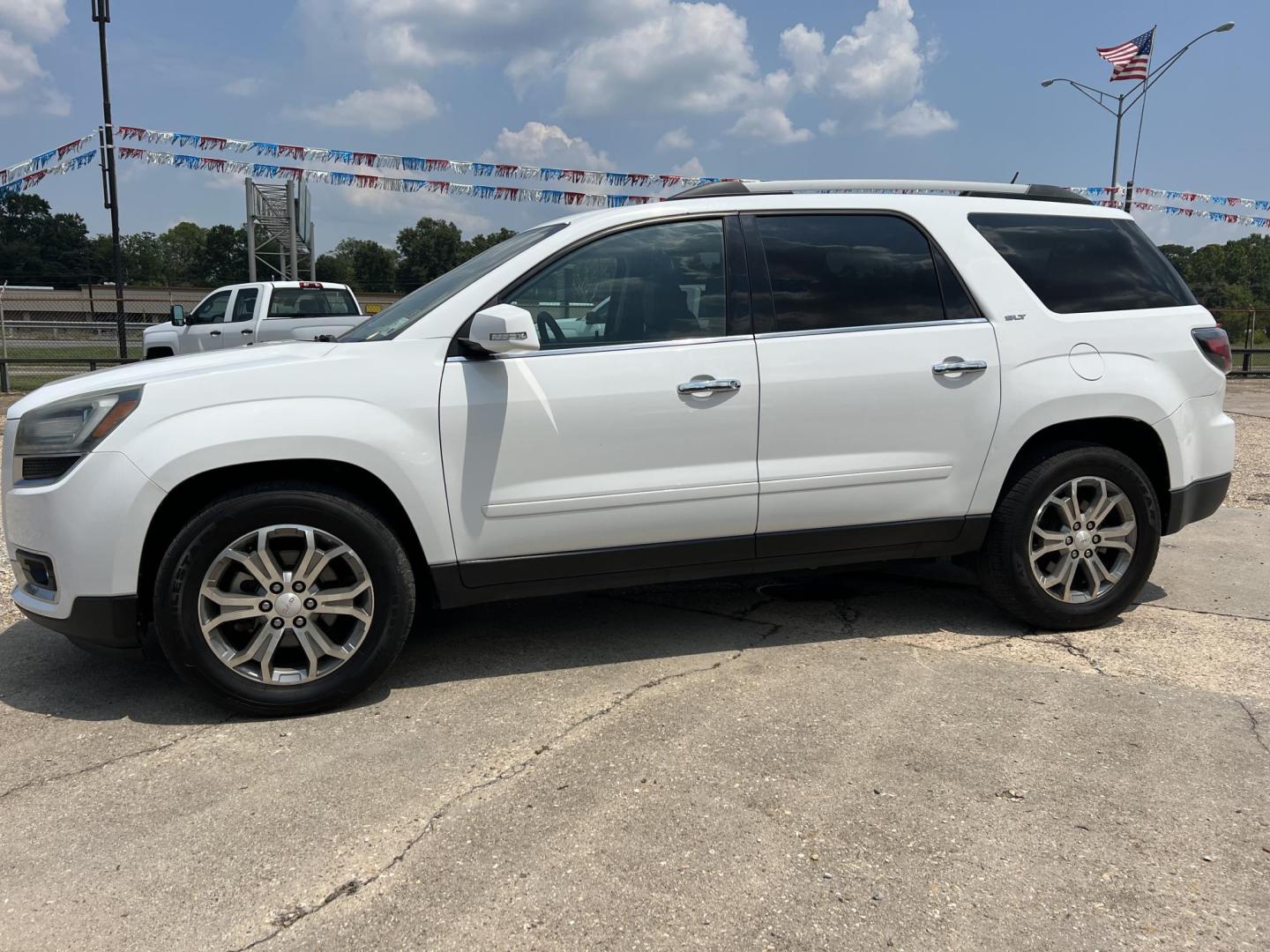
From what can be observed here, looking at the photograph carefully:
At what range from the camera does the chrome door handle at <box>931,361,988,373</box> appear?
3.75 m

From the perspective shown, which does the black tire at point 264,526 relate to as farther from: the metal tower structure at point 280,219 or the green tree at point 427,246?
the green tree at point 427,246

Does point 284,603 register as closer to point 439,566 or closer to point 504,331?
point 439,566

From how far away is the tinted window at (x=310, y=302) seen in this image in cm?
1470

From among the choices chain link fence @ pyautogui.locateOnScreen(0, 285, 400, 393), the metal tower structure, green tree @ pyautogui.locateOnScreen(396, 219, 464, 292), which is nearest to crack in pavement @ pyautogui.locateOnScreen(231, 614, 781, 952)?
chain link fence @ pyautogui.locateOnScreen(0, 285, 400, 393)

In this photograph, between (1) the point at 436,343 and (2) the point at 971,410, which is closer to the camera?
(1) the point at 436,343

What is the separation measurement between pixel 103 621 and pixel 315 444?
94cm

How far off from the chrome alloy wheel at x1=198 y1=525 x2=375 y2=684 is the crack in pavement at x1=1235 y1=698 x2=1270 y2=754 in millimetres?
3119

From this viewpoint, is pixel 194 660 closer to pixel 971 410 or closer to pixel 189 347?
pixel 971 410

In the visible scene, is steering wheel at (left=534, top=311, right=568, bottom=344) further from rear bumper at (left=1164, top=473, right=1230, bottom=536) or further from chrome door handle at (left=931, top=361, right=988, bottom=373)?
rear bumper at (left=1164, top=473, right=1230, bottom=536)

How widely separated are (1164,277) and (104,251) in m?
91.9

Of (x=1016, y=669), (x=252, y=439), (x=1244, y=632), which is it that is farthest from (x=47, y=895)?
(x=1244, y=632)

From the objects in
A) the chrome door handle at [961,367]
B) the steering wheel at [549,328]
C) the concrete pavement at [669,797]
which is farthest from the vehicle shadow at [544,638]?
the steering wheel at [549,328]

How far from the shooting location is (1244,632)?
418 centimetres

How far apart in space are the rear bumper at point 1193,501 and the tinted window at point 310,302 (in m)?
13.4
